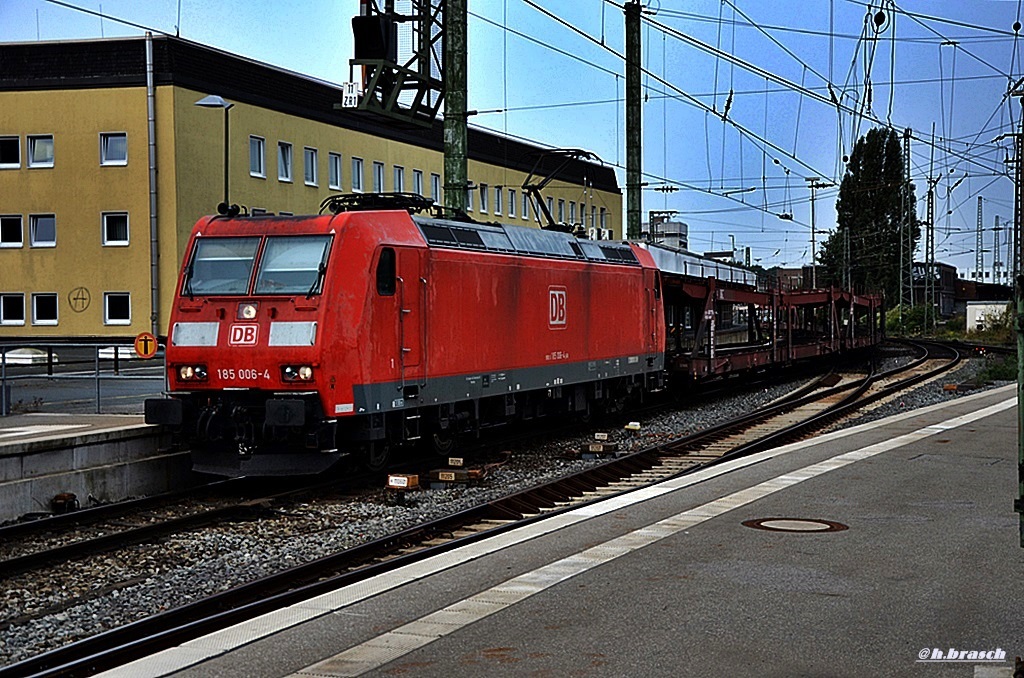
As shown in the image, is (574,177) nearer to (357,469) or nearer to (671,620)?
(357,469)

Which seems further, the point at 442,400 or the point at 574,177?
the point at 574,177

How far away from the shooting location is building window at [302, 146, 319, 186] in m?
43.0

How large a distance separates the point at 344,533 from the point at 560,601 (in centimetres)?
448

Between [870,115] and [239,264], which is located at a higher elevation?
[870,115]

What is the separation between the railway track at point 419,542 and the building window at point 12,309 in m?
26.4

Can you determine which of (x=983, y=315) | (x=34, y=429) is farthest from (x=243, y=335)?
(x=983, y=315)

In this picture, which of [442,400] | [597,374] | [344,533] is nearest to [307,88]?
[597,374]

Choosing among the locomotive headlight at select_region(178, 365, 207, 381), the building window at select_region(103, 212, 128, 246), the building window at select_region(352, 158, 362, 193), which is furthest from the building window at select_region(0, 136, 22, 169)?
the locomotive headlight at select_region(178, 365, 207, 381)

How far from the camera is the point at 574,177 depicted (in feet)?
200

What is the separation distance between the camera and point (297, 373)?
13.3m

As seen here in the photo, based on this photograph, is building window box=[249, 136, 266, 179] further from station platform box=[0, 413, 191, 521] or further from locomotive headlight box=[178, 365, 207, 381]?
locomotive headlight box=[178, 365, 207, 381]

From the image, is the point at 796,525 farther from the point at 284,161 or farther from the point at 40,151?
the point at 284,161

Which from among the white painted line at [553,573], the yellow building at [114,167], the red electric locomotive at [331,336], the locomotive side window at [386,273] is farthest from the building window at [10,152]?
the white painted line at [553,573]

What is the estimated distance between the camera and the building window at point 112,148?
3778 centimetres
